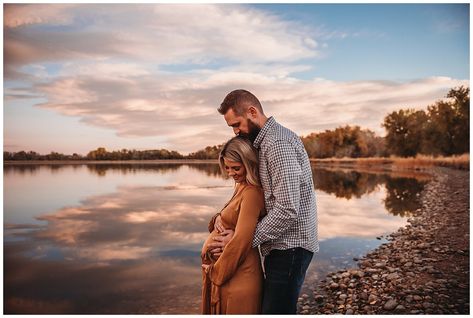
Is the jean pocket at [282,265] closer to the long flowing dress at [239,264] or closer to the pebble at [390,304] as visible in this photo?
the long flowing dress at [239,264]

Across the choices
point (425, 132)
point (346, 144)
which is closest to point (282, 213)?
point (425, 132)

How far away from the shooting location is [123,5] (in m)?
4.19

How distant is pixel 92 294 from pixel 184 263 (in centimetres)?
108

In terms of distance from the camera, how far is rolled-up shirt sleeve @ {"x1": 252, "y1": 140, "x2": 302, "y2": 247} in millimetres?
1942

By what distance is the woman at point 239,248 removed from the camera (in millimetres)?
2062

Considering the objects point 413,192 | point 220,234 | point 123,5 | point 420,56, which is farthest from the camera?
point 413,192

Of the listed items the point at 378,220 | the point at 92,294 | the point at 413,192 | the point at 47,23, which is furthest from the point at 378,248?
the point at 413,192

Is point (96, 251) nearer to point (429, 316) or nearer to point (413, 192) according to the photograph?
point (429, 316)

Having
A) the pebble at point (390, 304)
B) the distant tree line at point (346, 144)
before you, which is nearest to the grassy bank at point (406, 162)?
the distant tree line at point (346, 144)

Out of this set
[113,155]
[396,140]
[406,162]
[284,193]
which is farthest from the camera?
[406,162]

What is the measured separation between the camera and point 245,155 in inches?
83.1

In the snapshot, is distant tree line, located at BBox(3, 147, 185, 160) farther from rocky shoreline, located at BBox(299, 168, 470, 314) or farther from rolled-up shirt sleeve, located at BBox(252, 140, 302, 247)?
rolled-up shirt sleeve, located at BBox(252, 140, 302, 247)

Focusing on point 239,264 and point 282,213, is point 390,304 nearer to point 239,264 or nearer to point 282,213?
point 239,264

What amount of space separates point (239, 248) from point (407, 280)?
7.40 feet
